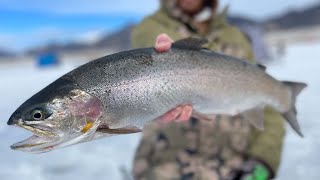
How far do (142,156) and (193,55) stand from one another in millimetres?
1113

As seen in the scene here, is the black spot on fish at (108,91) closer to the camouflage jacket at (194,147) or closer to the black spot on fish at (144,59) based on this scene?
the black spot on fish at (144,59)

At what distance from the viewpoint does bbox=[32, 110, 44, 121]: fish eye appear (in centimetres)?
173

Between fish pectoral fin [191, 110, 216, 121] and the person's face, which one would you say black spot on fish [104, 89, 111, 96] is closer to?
fish pectoral fin [191, 110, 216, 121]

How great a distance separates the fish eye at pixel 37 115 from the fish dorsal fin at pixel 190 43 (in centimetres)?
68

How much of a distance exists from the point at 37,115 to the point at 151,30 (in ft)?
4.29

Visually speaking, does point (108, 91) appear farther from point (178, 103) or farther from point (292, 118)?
point (292, 118)

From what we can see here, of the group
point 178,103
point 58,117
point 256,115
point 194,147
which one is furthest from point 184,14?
point 58,117

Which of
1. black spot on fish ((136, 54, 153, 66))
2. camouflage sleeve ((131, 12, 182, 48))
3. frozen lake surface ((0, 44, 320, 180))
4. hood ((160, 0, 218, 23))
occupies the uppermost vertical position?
hood ((160, 0, 218, 23))

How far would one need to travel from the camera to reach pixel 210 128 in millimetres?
3070

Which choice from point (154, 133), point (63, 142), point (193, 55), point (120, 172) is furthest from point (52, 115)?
point (120, 172)

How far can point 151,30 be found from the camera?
2920 millimetres

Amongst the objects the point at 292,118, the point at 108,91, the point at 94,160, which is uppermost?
the point at 108,91

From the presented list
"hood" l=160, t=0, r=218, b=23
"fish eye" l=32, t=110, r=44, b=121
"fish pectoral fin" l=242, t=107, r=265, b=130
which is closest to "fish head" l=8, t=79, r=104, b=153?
"fish eye" l=32, t=110, r=44, b=121

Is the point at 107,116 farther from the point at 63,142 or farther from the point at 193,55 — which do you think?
the point at 193,55
